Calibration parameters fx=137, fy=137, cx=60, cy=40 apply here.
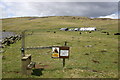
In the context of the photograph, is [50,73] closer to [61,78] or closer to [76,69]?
[61,78]

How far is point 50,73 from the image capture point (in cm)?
1248

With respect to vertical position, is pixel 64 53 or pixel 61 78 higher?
pixel 64 53

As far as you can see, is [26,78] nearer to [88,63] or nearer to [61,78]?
[61,78]

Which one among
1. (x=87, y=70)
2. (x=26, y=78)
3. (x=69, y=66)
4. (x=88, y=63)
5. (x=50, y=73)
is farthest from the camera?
(x=88, y=63)

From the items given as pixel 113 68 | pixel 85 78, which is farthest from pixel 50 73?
pixel 113 68

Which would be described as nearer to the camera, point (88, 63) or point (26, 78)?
Answer: point (26, 78)

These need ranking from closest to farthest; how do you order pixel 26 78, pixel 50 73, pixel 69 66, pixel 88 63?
1. pixel 26 78
2. pixel 50 73
3. pixel 69 66
4. pixel 88 63

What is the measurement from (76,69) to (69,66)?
1.10 metres

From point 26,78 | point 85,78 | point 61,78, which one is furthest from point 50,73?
point 85,78

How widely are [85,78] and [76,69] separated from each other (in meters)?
2.14

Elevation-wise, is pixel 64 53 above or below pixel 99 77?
above

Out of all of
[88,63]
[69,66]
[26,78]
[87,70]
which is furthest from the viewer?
[88,63]

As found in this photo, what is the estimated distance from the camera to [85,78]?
11.5m

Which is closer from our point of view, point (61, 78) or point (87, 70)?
point (61, 78)
